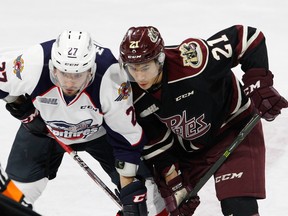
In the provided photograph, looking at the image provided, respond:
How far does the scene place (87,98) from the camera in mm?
2592

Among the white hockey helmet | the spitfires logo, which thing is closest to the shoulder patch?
the spitfires logo

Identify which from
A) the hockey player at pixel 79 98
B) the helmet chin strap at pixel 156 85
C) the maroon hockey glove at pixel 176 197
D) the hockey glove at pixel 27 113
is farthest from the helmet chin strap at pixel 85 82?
the maroon hockey glove at pixel 176 197

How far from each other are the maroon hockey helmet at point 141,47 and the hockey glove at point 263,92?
42cm

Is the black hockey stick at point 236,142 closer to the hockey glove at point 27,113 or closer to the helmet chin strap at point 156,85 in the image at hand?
the helmet chin strap at point 156,85

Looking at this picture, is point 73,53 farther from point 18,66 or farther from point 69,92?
point 18,66

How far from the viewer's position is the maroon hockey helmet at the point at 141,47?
2.53 meters

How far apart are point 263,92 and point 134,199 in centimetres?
70

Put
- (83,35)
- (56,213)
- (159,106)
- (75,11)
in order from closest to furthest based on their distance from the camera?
1. (83,35)
2. (159,106)
3. (56,213)
4. (75,11)

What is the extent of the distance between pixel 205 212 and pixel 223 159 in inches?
24.6

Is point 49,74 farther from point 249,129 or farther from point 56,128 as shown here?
point 249,129

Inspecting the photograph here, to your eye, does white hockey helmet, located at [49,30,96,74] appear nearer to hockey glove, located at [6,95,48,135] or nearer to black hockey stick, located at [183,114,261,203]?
hockey glove, located at [6,95,48,135]

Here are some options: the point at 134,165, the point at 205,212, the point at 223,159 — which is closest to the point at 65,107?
the point at 134,165

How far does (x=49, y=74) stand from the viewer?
101 inches

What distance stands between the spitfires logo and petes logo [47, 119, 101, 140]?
0.46 metres
